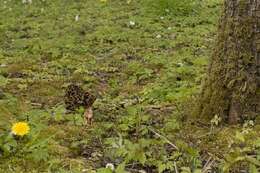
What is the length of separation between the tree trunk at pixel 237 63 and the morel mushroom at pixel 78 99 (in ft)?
3.63

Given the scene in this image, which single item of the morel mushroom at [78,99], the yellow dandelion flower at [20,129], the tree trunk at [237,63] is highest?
the tree trunk at [237,63]

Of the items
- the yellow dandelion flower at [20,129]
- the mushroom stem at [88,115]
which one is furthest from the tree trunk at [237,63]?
the yellow dandelion flower at [20,129]

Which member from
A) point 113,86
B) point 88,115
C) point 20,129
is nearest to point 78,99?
point 88,115

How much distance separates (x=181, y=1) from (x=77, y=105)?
17.5 ft

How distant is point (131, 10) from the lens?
9.95m

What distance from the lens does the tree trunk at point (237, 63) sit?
13.5 ft

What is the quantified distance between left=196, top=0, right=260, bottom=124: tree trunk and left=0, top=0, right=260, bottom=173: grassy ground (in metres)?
0.15

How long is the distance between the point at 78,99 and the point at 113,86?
1.43m

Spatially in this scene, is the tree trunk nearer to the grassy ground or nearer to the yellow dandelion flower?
the grassy ground

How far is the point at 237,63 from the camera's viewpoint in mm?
4156

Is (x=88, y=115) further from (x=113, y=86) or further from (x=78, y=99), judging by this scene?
(x=113, y=86)

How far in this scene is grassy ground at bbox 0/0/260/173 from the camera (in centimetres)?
362

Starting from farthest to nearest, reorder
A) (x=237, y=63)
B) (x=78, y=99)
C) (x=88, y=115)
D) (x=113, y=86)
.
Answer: (x=113, y=86) < (x=78, y=99) < (x=88, y=115) < (x=237, y=63)

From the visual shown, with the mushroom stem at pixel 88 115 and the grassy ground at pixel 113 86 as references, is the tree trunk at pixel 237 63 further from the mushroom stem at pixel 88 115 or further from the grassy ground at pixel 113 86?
the mushroom stem at pixel 88 115
